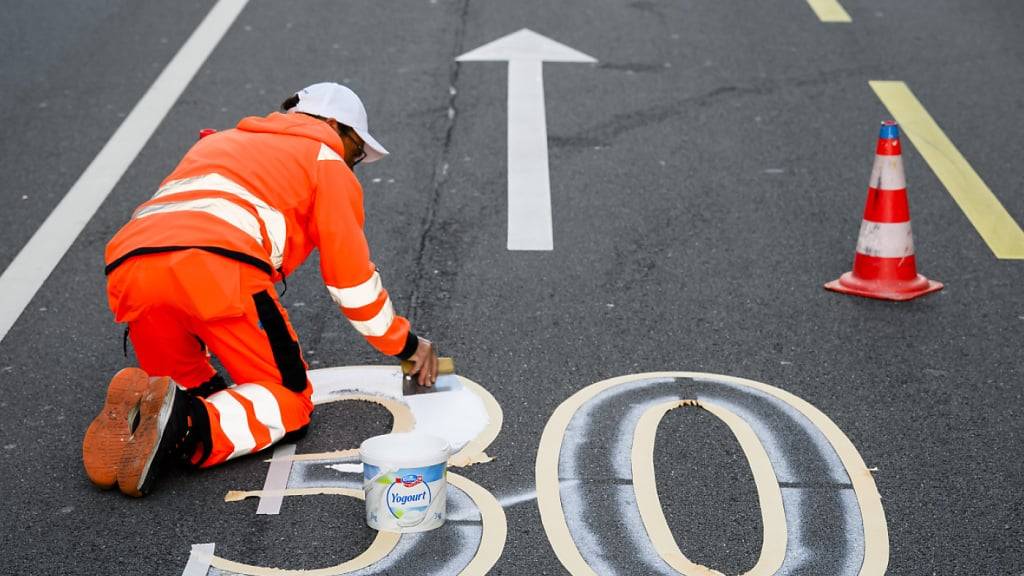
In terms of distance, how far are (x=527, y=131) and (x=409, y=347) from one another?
145 inches

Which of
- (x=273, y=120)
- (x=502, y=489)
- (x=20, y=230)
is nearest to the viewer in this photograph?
(x=502, y=489)

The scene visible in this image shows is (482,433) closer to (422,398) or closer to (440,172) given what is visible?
(422,398)

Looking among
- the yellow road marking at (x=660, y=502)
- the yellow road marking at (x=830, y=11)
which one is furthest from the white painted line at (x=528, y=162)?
the yellow road marking at (x=830, y=11)

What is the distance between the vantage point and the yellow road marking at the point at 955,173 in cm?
734

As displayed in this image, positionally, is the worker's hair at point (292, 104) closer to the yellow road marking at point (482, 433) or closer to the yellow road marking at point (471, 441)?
the yellow road marking at point (471, 441)

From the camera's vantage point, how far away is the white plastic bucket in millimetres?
4449

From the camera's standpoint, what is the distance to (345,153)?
17.9 feet

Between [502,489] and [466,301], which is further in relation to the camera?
[466,301]

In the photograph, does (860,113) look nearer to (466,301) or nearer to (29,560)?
(466,301)

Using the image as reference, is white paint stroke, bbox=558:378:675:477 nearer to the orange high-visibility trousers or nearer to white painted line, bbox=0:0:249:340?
the orange high-visibility trousers

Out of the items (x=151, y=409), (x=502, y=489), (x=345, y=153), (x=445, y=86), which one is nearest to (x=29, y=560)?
(x=151, y=409)

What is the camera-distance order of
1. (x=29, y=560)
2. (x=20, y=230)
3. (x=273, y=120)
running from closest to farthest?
(x=29, y=560) → (x=273, y=120) → (x=20, y=230)

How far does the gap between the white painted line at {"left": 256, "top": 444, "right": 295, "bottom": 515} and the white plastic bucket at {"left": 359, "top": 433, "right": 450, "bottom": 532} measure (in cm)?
40

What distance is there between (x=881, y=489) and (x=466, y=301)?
7.89ft
